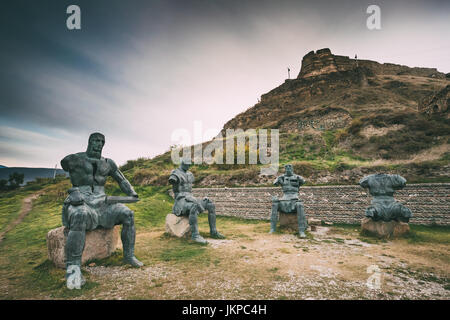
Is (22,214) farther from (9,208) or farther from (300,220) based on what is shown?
(300,220)

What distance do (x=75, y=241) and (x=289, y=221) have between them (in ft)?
19.8

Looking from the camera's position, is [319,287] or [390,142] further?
[390,142]

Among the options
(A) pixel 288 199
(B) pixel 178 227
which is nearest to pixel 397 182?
(A) pixel 288 199

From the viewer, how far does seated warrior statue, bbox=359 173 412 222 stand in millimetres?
6023

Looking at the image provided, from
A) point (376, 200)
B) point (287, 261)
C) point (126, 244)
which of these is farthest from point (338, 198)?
point (126, 244)

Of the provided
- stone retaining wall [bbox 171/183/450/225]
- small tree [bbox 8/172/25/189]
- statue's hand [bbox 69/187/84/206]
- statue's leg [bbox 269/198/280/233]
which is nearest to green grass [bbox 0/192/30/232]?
small tree [bbox 8/172/25/189]

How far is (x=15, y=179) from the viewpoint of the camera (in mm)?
17938

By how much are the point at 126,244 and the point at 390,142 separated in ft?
60.7

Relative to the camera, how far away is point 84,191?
12.1 feet

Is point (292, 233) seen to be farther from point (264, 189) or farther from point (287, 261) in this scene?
point (264, 189)

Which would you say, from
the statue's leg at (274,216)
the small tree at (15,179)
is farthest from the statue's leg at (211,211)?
the small tree at (15,179)

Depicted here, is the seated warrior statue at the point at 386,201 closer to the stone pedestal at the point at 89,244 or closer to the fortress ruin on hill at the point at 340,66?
the stone pedestal at the point at 89,244

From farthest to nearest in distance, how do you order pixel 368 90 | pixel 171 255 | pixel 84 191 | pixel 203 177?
pixel 368 90 → pixel 203 177 → pixel 171 255 → pixel 84 191

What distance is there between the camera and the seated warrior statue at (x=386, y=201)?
237 inches
